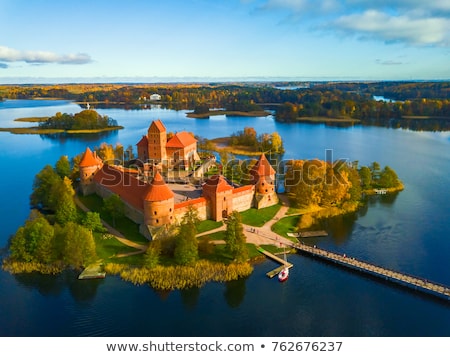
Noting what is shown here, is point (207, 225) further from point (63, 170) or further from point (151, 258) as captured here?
point (63, 170)

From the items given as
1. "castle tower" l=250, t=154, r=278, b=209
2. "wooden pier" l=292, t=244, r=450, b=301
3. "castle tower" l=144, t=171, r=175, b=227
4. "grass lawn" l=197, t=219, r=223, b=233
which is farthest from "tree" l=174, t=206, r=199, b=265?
"castle tower" l=250, t=154, r=278, b=209

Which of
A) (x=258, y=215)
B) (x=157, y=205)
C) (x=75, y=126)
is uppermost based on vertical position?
(x=75, y=126)

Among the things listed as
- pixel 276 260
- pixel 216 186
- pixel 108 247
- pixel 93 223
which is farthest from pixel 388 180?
pixel 93 223

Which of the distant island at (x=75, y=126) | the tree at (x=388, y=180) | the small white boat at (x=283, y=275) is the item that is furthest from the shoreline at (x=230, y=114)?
the small white boat at (x=283, y=275)

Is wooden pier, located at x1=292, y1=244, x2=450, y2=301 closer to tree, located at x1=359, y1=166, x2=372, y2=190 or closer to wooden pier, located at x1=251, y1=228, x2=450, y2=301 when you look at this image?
wooden pier, located at x1=251, y1=228, x2=450, y2=301

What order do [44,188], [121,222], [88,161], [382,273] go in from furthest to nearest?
1. [88,161]
2. [44,188]
3. [121,222]
4. [382,273]
